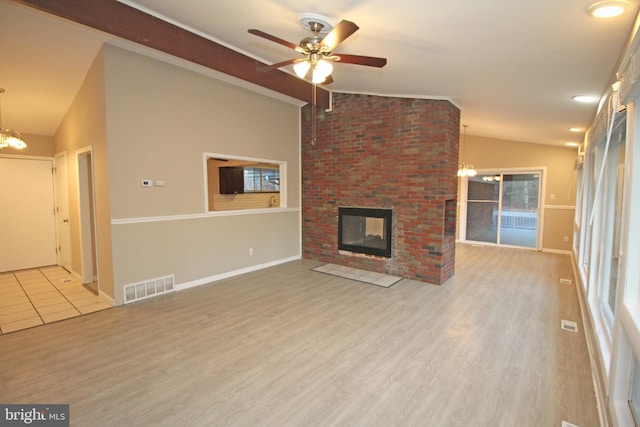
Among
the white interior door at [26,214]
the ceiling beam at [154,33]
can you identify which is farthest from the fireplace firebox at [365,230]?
the white interior door at [26,214]

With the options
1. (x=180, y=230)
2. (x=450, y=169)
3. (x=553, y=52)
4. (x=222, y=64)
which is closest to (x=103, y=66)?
(x=222, y=64)

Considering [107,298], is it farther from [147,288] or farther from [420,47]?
[420,47]

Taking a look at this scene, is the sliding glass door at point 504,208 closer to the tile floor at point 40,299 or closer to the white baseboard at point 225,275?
the white baseboard at point 225,275

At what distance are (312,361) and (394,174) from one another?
11.1 feet

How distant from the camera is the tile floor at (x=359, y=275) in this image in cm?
484

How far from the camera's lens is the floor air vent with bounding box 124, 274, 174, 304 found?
385cm

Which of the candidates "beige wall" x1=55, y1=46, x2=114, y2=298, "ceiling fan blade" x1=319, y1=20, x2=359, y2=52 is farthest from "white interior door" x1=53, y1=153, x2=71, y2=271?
"ceiling fan blade" x1=319, y1=20, x2=359, y2=52

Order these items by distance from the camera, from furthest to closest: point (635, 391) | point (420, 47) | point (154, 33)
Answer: point (154, 33)
point (420, 47)
point (635, 391)

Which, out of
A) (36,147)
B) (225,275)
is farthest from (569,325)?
(36,147)

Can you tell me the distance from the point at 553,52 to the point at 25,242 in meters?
7.93

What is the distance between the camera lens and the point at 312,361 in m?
2.63

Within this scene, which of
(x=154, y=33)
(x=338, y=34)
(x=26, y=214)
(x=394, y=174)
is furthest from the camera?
(x=26, y=214)

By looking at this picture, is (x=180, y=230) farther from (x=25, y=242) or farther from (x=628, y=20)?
(x=628, y=20)

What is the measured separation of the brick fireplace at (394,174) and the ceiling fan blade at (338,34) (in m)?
2.77
